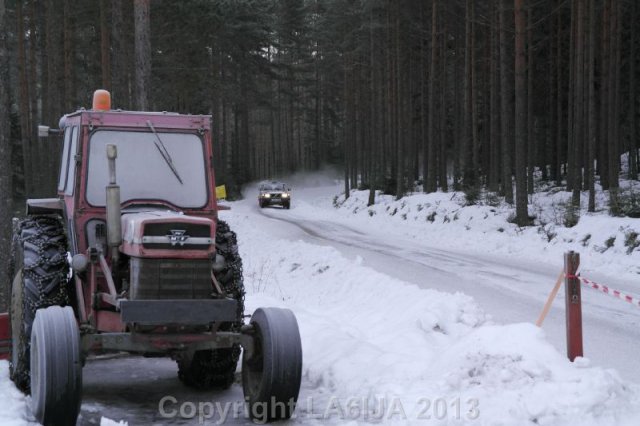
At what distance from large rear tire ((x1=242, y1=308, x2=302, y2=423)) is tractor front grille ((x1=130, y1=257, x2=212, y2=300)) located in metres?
0.62

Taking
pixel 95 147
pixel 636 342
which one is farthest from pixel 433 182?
pixel 95 147

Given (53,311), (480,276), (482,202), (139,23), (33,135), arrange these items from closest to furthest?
(53,311)
(480,276)
(139,23)
(482,202)
(33,135)

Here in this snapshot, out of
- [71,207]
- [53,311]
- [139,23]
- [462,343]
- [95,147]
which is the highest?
[139,23]

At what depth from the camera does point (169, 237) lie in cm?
549

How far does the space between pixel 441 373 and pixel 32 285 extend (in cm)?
398

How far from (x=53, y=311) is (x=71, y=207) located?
4.87 feet

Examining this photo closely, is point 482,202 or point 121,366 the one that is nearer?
point 121,366

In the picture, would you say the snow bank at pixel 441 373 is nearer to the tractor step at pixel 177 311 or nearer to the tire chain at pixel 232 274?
the tire chain at pixel 232 274

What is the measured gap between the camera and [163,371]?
7762mm

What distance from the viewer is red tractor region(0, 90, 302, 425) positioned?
5363 millimetres

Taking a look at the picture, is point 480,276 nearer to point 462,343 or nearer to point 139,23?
point 462,343

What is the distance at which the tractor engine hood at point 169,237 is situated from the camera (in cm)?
543

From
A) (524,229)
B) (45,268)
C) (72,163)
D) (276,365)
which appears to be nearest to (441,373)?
(276,365)

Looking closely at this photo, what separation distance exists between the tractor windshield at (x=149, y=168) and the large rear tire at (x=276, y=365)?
161 centimetres
